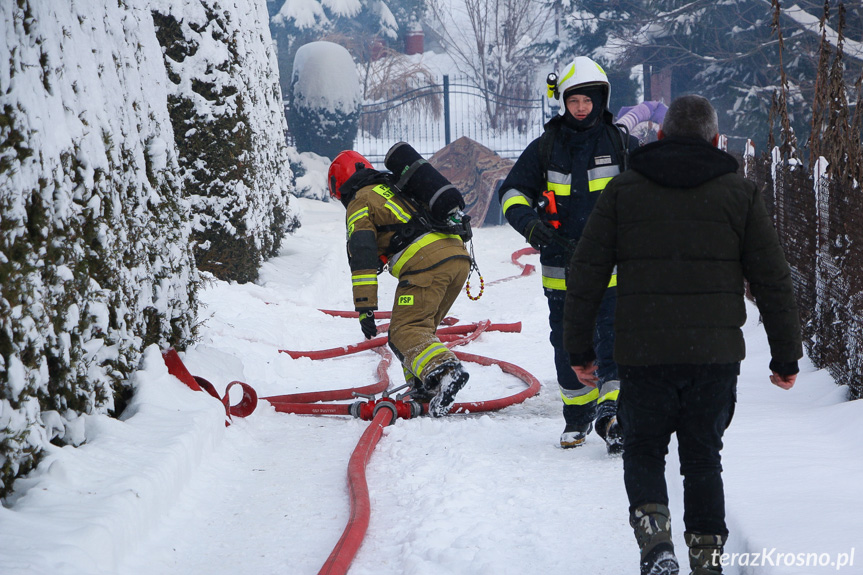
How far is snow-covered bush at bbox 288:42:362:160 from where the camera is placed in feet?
68.4

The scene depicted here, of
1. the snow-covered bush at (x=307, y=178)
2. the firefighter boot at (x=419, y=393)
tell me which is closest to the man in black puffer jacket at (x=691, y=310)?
the firefighter boot at (x=419, y=393)

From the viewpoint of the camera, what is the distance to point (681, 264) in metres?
2.76

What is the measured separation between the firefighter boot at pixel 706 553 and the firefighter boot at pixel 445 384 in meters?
2.51

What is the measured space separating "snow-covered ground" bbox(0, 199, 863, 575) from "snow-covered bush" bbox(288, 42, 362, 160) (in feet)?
52.3

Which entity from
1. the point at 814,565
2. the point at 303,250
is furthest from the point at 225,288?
the point at 814,565

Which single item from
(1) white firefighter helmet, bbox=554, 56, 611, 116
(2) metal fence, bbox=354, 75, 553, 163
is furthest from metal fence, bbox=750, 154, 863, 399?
(2) metal fence, bbox=354, 75, 553, 163

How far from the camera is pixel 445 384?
513 centimetres

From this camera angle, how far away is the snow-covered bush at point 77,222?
313cm

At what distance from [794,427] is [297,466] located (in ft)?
8.31

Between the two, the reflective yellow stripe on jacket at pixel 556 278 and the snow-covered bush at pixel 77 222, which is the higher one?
the snow-covered bush at pixel 77 222

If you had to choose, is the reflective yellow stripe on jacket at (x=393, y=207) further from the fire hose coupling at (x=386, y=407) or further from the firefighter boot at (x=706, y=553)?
the firefighter boot at (x=706, y=553)

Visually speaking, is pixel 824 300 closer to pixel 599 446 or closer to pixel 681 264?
pixel 599 446

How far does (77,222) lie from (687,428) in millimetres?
2592

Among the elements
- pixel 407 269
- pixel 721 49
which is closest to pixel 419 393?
pixel 407 269
